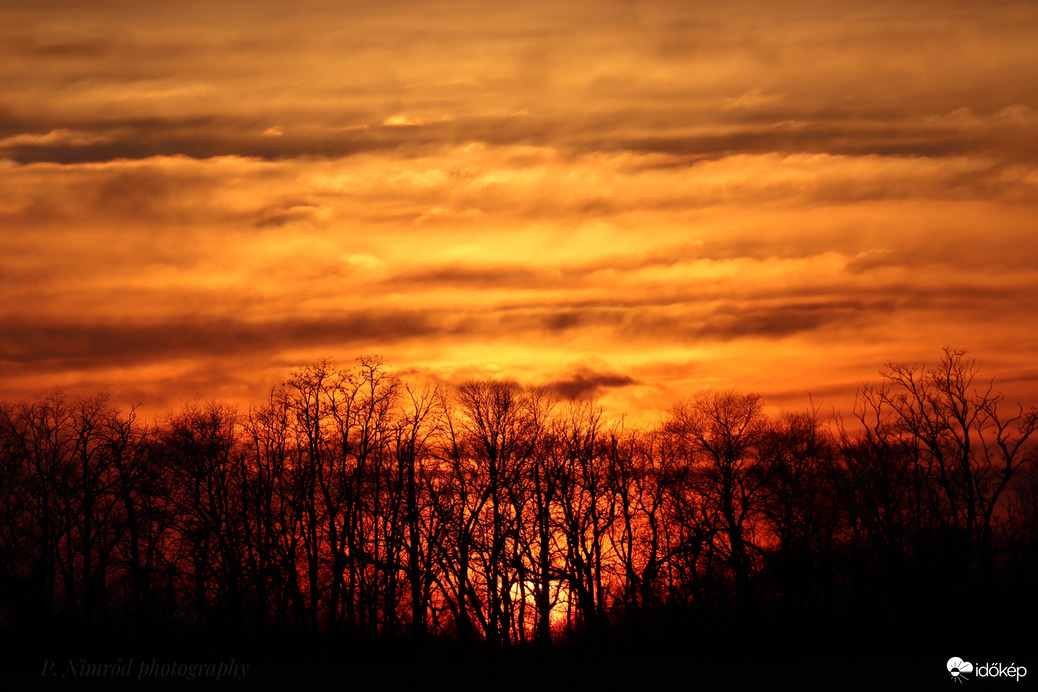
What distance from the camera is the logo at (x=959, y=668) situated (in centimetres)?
3603

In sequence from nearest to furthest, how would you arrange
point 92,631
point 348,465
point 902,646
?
point 902,646 → point 92,631 → point 348,465

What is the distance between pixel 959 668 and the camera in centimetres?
3819

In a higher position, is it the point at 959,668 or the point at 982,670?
the point at 959,668

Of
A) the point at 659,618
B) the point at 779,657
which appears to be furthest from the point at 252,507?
the point at 779,657

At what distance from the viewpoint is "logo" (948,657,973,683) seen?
3603 cm

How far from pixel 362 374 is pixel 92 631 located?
959 inches

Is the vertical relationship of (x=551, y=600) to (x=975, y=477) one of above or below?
below

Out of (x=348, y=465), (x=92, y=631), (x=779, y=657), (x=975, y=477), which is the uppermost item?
(x=348, y=465)

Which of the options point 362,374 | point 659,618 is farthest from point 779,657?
point 362,374

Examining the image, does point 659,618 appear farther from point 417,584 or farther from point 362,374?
point 362,374

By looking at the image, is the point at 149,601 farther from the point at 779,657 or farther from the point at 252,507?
the point at 779,657

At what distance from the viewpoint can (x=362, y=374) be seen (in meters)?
66.1

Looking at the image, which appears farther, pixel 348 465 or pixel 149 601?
pixel 348 465

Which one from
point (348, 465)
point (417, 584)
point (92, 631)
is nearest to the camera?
point (92, 631)
